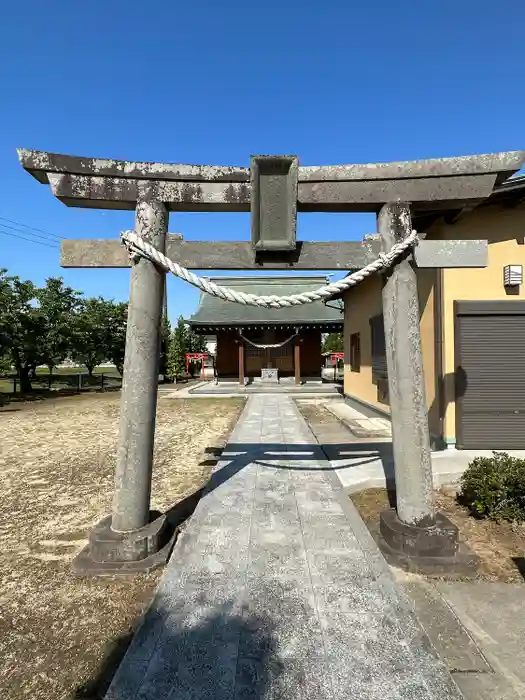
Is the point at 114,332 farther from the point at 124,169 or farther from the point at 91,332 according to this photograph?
the point at 124,169

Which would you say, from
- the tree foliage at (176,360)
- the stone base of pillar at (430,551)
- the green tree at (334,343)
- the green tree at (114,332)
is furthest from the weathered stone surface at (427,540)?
the green tree at (334,343)

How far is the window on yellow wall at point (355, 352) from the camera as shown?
12266mm

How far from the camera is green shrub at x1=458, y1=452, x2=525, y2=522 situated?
3871mm

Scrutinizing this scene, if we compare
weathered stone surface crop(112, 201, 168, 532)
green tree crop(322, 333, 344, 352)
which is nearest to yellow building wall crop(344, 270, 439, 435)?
weathered stone surface crop(112, 201, 168, 532)

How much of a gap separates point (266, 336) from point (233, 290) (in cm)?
1744

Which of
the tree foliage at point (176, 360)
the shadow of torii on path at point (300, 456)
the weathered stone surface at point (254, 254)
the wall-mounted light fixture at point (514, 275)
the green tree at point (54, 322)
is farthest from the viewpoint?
the tree foliage at point (176, 360)

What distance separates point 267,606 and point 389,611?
2.64ft

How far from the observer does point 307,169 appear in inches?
128

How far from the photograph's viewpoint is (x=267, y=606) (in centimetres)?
246

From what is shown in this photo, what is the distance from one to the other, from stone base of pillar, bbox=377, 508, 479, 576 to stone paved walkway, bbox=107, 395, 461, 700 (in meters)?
0.22

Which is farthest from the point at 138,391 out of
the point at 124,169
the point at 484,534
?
the point at 484,534

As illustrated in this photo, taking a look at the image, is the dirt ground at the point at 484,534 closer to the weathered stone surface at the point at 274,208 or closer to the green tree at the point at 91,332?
the weathered stone surface at the point at 274,208

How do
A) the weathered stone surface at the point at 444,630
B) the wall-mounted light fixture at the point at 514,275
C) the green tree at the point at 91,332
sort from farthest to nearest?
1. the green tree at the point at 91,332
2. the wall-mounted light fixture at the point at 514,275
3. the weathered stone surface at the point at 444,630

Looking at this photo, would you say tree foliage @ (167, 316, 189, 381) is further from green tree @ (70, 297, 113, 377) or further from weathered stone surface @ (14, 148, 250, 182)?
weathered stone surface @ (14, 148, 250, 182)
